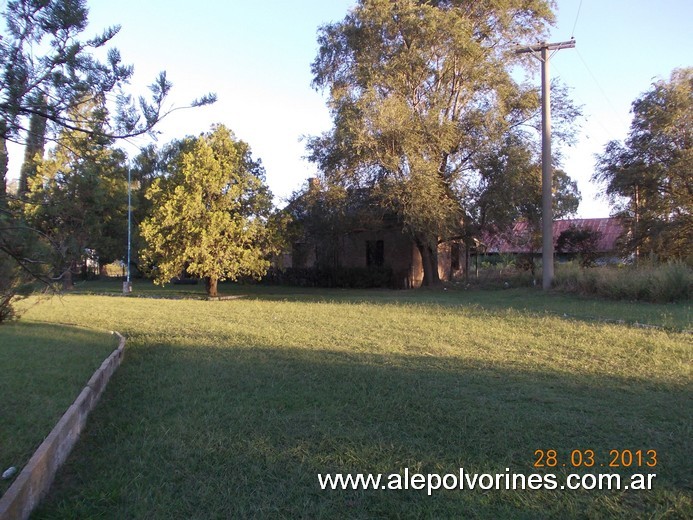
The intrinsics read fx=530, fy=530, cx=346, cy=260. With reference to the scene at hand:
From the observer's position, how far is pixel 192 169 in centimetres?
2038

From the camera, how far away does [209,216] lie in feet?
66.7

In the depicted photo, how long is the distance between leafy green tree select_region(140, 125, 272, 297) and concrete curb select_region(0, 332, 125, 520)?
14649 millimetres

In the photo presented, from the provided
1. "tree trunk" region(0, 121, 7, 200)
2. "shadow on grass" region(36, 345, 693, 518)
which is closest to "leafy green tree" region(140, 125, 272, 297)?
"shadow on grass" region(36, 345, 693, 518)

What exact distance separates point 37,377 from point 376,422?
4797 millimetres

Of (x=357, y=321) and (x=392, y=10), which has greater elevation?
(x=392, y=10)

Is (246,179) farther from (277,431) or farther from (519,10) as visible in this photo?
(277,431)

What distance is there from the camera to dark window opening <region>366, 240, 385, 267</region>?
32622 millimetres

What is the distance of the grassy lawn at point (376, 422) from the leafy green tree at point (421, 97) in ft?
38.9

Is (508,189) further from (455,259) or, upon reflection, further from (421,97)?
(455,259)

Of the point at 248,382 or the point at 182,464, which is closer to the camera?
the point at 182,464

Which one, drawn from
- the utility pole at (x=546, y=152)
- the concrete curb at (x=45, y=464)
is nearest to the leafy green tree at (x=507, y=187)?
the utility pole at (x=546, y=152)

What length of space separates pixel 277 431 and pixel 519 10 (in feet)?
79.2

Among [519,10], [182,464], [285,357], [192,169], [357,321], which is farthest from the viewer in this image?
[519,10]

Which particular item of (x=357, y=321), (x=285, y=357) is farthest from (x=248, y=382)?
(x=357, y=321)
